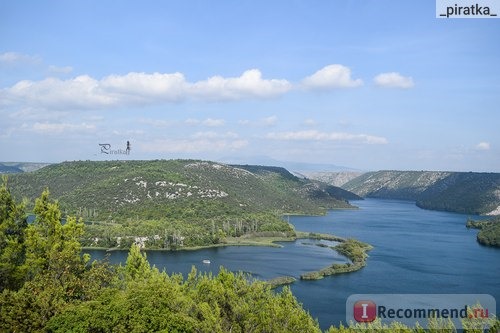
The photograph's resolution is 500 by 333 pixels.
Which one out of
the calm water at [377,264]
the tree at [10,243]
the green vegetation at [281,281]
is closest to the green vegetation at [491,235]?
the calm water at [377,264]

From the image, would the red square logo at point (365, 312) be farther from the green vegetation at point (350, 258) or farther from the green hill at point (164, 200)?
→ the green hill at point (164, 200)

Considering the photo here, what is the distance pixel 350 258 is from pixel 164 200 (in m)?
59.4

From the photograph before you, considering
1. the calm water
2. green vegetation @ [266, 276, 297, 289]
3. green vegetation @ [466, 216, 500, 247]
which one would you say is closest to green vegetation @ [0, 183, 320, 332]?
the calm water

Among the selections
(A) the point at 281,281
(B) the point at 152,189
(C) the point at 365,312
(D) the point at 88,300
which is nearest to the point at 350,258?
(A) the point at 281,281

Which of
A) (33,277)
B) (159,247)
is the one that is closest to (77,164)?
(159,247)

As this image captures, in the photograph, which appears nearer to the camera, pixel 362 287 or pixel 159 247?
pixel 362 287

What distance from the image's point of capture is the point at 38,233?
22469 millimetres

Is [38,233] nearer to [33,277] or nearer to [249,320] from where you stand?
[33,277]

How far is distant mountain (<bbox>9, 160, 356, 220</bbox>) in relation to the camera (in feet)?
399

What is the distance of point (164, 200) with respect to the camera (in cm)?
12531

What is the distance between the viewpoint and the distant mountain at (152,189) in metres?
122

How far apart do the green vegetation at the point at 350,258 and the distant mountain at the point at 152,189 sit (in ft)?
131

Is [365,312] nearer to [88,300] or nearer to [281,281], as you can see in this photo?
[88,300]

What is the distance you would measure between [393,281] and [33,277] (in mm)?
53442
